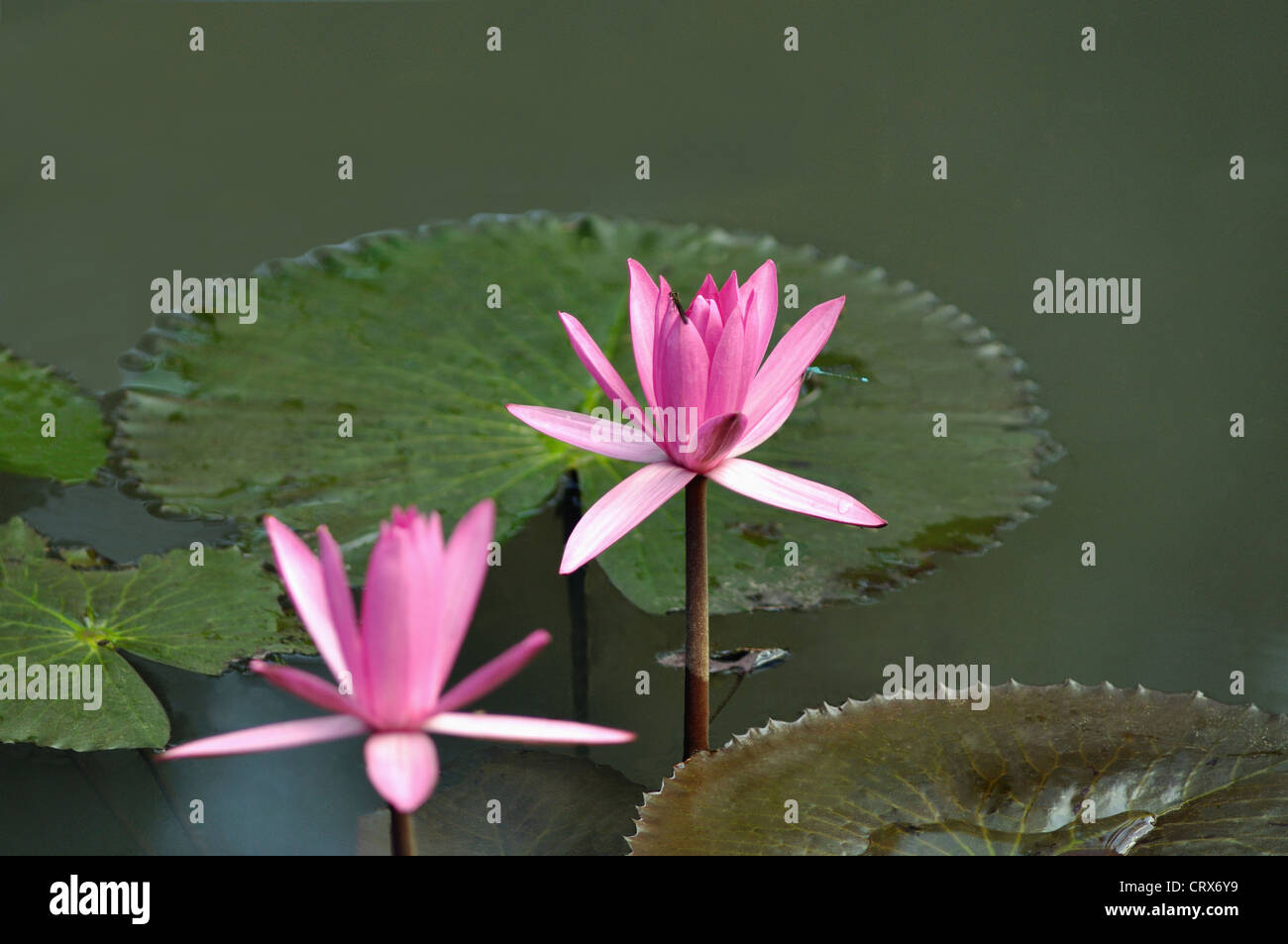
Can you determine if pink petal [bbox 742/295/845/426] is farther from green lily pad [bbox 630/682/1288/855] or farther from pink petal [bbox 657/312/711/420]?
green lily pad [bbox 630/682/1288/855]

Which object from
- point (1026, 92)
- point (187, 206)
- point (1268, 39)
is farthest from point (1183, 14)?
point (187, 206)

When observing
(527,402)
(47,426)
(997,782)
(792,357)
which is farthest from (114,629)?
(997,782)

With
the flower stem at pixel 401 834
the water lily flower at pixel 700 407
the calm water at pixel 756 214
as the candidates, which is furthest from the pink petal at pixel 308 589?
the calm water at pixel 756 214

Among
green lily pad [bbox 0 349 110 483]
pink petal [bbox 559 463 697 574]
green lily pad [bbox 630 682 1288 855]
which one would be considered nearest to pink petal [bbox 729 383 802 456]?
pink petal [bbox 559 463 697 574]

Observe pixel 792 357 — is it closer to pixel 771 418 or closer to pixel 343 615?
pixel 771 418
